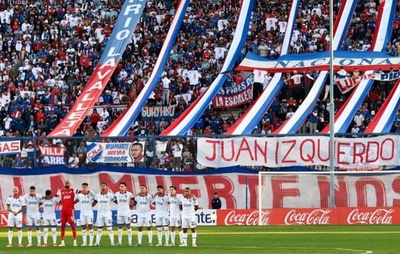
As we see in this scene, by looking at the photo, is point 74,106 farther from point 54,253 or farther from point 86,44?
point 54,253

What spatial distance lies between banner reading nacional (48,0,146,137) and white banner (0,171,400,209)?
3.49 meters

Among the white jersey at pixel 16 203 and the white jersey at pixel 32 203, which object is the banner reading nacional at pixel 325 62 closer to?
the white jersey at pixel 32 203

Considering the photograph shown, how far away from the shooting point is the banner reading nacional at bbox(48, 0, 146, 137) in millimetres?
57375

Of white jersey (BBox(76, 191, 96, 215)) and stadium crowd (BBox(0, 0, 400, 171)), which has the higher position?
stadium crowd (BBox(0, 0, 400, 171))

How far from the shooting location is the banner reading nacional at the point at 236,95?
60031 mm

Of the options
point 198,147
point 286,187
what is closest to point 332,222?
point 286,187

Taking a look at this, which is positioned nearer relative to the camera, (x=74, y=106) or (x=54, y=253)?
(x=54, y=253)

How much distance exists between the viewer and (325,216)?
5278cm

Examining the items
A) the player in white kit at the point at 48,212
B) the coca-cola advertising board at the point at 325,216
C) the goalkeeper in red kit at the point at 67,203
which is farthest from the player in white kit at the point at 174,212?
the coca-cola advertising board at the point at 325,216

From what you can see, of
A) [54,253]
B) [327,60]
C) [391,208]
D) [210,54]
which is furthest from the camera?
[210,54]

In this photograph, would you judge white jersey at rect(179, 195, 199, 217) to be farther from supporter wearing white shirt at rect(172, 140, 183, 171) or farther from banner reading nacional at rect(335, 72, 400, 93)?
banner reading nacional at rect(335, 72, 400, 93)

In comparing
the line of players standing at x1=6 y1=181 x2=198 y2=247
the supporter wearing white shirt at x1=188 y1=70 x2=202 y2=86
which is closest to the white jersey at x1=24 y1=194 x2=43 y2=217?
the line of players standing at x1=6 y1=181 x2=198 y2=247

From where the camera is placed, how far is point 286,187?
2089 inches

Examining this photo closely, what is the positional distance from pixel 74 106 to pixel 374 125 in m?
13.3
